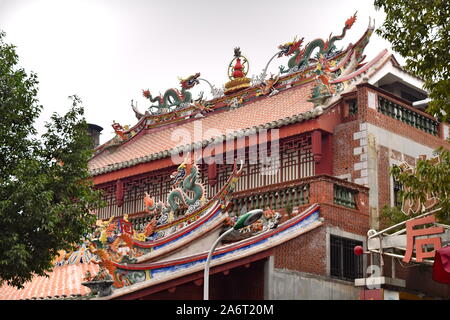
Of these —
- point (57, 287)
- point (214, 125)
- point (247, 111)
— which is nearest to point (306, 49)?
point (247, 111)

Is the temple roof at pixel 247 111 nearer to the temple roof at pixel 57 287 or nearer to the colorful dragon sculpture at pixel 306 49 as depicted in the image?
the colorful dragon sculpture at pixel 306 49

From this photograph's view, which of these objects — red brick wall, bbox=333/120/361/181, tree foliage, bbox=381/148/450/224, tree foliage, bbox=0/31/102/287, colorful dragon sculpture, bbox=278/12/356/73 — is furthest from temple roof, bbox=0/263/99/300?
colorful dragon sculpture, bbox=278/12/356/73

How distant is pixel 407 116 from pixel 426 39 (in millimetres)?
9563

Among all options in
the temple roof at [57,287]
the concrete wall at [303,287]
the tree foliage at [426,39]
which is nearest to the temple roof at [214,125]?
the temple roof at [57,287]

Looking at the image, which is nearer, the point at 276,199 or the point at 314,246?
the point at 314,246

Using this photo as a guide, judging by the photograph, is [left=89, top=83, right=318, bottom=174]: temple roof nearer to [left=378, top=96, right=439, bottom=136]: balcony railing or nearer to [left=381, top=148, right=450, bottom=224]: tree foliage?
[left=378, top=96, right=439, bottom=136]: balcony railing

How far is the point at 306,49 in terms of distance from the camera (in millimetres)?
26766

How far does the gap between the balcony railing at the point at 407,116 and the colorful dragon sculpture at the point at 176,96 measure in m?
9.06

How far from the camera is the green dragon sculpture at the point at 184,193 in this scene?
22.1m

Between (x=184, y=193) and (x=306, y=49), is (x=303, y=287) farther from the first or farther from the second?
(x=306, y=49)

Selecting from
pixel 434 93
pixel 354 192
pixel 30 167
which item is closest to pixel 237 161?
pixel 354 192

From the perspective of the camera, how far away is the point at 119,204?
28375 mm

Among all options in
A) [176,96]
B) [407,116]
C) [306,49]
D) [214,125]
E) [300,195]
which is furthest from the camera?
[176,96]
